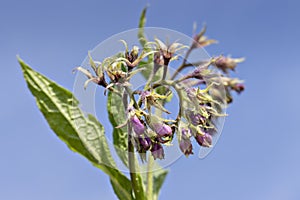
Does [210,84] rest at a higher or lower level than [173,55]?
lower

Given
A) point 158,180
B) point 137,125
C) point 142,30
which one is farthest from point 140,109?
point 158,180

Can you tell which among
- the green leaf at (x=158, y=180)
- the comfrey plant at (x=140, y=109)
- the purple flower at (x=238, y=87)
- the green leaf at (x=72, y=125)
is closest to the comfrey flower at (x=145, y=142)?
the comfrey plant at (x=140, y=109)

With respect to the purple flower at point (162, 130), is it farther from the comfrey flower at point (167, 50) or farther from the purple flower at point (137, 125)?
the comfrey flower at point (167, 50)

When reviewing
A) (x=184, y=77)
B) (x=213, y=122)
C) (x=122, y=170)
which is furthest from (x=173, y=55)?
(x=122, y=170)

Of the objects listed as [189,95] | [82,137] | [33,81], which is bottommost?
[189,95]

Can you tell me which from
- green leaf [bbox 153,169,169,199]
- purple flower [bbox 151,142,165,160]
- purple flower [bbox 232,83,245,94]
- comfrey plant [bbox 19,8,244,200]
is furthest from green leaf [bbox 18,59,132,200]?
purple flower [bbox 232,83,245,94]

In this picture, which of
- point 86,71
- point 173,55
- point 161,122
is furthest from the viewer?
point 173,55

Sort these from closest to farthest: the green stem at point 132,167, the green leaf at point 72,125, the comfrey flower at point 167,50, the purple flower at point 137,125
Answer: the purple flower at point 137,125 < the green stem at point 132,167 < the comfrey flower at point 167,50 < the green leaf at point 72,125

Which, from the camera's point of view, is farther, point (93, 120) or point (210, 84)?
point (93, 120)

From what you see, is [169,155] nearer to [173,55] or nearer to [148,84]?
[148,84]
